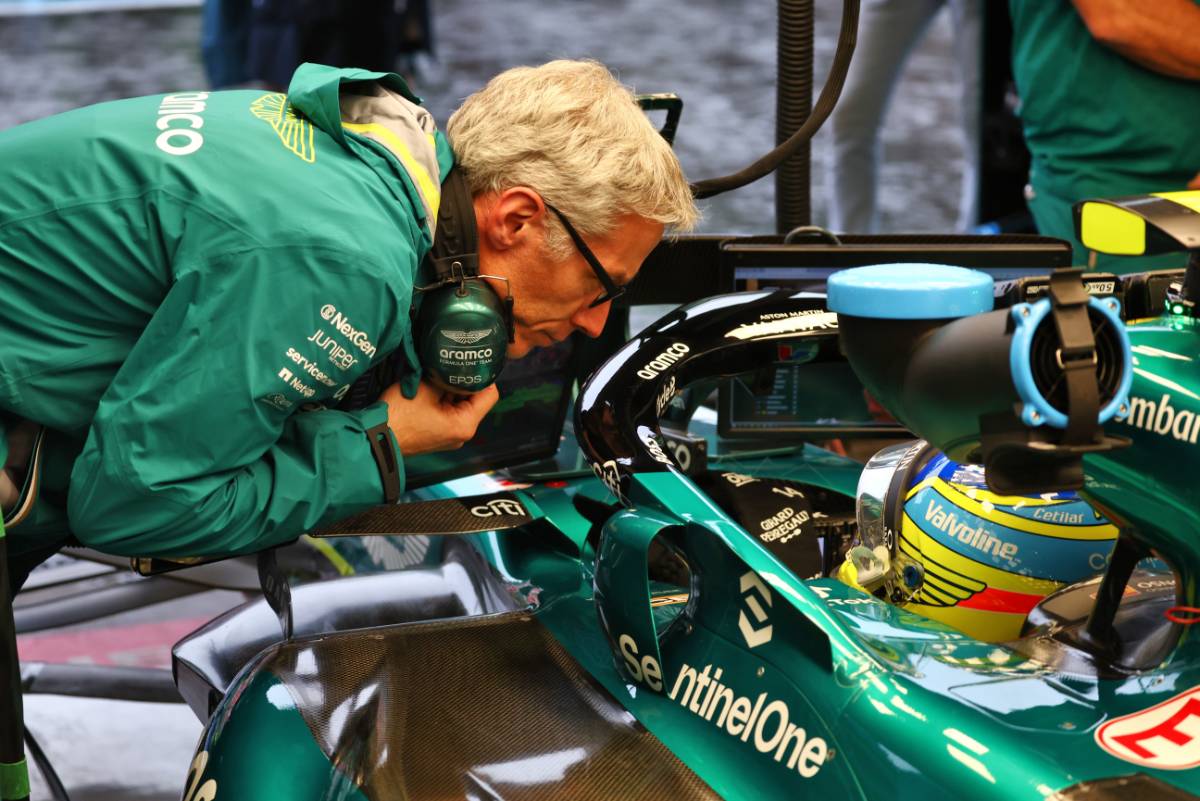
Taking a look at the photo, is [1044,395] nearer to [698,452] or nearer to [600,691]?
[600,691]

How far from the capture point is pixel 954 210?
505 centimetres

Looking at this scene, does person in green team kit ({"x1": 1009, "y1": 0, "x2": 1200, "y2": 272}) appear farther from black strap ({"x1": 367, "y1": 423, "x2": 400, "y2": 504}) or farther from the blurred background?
the blurred background

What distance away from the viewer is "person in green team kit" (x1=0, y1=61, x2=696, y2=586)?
4.11 feet

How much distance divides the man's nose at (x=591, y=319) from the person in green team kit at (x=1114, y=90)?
113 cm

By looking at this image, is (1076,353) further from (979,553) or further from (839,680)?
(979,553)

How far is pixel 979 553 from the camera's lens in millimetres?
1379

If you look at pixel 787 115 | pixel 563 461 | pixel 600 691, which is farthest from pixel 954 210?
pixel 600 691

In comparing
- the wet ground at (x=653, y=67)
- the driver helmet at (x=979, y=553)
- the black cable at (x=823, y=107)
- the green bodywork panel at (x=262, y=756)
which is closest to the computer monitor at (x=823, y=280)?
the black cable at (x=823, y=107)

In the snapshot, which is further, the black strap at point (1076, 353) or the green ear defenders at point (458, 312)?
the green ear defenders at point (458, 312)

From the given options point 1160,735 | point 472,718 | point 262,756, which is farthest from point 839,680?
point 262,756

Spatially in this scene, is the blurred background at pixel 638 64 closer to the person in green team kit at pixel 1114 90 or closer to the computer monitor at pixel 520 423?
the person in green team kit at pixel 1114 90

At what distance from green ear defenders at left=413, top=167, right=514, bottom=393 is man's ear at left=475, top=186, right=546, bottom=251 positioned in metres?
0.04

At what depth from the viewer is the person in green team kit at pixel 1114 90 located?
7.52 feet

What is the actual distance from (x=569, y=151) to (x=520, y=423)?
50cm
